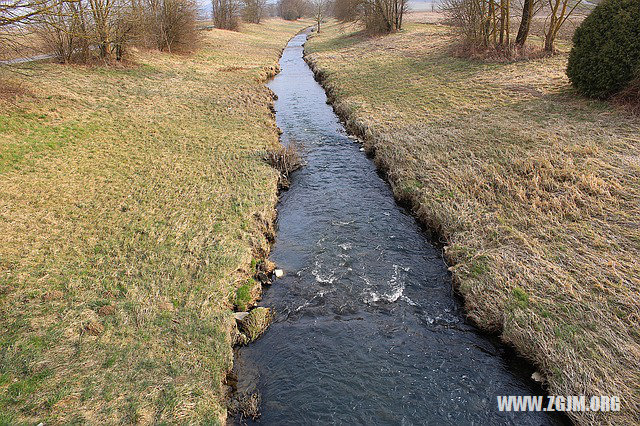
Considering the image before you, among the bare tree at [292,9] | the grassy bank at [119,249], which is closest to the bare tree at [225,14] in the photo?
the grassy bank at [119,249]

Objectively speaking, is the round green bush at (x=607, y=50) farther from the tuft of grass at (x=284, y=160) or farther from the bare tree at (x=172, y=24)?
the bare tree at (x=172, y=24)

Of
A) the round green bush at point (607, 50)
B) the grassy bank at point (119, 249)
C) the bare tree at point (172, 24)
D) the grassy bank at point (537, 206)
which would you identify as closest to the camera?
the grassy bank at point (119, 249)

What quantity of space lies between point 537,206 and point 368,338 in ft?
22.3

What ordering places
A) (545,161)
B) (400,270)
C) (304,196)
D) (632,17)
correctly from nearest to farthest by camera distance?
(400,270) → (545,161) → (304,196) → (632,17)

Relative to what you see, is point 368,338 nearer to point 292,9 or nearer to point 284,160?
point 284,160

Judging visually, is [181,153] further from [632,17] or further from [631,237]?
[632,17]

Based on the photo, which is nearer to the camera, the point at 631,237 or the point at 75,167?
the point at 631,237

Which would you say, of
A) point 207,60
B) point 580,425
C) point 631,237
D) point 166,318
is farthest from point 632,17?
point 207,60

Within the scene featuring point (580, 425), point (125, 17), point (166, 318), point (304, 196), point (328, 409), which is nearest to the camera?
point (580, 425)

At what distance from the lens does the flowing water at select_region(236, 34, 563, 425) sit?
268 inches

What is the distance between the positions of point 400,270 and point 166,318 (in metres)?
6.04

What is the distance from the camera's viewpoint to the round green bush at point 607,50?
15328 millimetres

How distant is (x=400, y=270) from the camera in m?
10.2

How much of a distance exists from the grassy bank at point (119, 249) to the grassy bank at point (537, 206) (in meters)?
5.82
